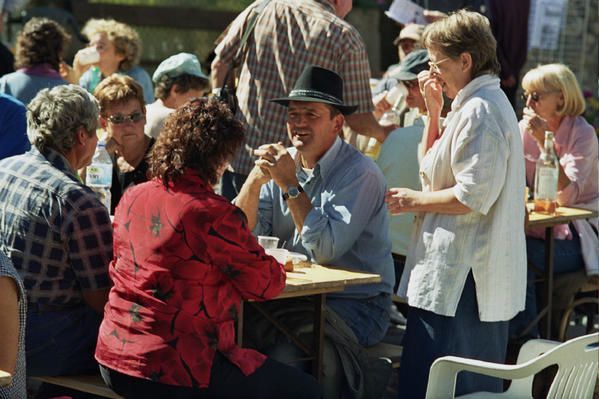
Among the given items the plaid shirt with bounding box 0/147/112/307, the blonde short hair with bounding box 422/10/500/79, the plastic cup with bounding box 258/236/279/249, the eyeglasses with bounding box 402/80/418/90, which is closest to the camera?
the plaid shirt with bounding box 0/147/112/307

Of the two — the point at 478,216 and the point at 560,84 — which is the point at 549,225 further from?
the point at 478,216

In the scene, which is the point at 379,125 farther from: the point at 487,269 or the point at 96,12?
the point at 96,12

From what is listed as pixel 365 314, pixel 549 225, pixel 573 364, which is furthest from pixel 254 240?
pixel 549 225

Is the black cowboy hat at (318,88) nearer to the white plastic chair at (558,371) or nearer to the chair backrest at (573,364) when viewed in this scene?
the white plastic chair at (558,371)

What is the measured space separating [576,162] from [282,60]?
5.35 feet

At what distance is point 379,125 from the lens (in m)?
5.60

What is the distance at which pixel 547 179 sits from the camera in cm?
536

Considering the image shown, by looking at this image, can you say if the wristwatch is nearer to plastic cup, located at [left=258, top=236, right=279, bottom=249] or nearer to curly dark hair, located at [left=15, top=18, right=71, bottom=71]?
plastic cup, located at [left=258, top=236, right=279, bottom=249]

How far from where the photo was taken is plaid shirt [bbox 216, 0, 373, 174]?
528 cm

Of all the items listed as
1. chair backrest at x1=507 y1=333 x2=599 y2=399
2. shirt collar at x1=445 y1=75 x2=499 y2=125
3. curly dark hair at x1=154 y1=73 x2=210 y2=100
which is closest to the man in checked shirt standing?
curly dark hair at x1=154 y1=73 x2=210 y2=100

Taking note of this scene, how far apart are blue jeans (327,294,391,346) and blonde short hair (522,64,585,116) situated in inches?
72.4

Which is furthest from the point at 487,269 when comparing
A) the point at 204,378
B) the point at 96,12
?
the point at 96,12

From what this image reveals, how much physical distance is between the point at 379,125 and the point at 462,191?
1.85m

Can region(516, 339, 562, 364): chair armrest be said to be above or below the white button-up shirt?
below
